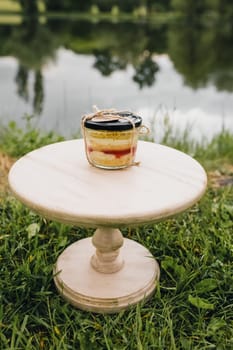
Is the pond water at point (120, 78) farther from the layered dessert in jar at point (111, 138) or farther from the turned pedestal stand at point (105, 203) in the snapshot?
the layered dessert in jar at point (111, 138)

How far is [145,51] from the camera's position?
9.18 m

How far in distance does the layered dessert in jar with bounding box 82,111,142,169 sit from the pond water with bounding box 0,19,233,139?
137 centimetres

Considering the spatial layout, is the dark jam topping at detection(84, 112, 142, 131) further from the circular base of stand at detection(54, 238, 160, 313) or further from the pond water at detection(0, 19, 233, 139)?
the pond water at detection(0, 19, 233, 139)

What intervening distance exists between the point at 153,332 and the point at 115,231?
358 mm

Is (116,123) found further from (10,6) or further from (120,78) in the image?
(10,6)

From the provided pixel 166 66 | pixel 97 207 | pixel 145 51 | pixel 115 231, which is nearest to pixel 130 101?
pixel 166 66

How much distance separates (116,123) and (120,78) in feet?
17.8

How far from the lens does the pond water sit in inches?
153

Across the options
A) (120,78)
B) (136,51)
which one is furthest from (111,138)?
(136,51)

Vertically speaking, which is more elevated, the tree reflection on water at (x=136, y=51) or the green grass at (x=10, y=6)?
the green grass at (x=10, y=6)

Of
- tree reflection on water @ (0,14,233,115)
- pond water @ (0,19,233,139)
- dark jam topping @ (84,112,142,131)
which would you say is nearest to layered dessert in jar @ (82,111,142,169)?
dark jam topping @ (84,112,142,131)

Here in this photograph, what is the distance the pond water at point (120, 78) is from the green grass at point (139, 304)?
1.05 m

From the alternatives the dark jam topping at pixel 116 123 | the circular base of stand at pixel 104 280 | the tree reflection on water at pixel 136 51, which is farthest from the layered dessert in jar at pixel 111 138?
the tree reflection on water at pixel 136 51

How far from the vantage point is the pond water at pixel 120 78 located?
390 centimetres
